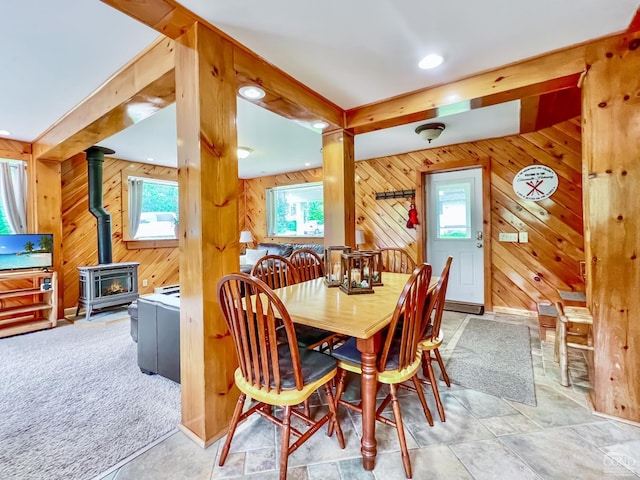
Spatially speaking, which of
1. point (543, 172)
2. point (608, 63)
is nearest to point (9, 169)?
point (608, 63)

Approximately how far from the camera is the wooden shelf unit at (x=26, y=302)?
3.51 metres

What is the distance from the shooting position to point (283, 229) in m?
6.39

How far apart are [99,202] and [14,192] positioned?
93 cm

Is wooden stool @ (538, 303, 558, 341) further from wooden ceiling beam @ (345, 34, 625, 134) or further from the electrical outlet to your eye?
wooden ceiling beam @ (345, 34, 625, 134)

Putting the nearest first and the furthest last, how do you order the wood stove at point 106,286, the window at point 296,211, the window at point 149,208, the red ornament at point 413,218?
the wood stove at point 106,286, the red ornament at point 413,218, the window at point 149,208, the window at point 296,211

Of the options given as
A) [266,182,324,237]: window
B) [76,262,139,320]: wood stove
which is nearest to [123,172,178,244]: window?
[76,262,139,320]: wood stove

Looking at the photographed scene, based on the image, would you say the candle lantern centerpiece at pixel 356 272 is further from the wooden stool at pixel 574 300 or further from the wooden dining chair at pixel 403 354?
the wooden stool at pixel 574 300

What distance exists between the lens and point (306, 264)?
8.71 feet

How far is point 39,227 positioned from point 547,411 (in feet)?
18.8

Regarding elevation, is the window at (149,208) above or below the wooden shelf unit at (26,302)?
above

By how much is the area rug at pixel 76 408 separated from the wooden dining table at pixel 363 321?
1.15 metres

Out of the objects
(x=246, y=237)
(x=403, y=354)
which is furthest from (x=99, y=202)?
(x=403, y=354)

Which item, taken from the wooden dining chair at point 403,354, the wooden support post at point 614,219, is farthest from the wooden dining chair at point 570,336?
the wooden dining chair at point 403,354

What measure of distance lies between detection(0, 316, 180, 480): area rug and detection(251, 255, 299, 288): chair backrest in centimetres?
103
